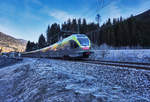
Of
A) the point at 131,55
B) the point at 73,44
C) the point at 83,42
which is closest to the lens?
the point at 83,42

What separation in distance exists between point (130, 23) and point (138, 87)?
53630 millimetres

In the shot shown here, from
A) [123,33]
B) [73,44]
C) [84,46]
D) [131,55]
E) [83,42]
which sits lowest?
[131,55]

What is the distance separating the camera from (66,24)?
Result: 2603 inches

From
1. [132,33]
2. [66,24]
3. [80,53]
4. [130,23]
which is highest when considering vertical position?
[66,24]

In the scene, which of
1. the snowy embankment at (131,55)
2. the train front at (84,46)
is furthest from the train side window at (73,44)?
the snowy embankment at (131,55)

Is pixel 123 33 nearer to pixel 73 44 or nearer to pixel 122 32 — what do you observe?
pixel 122 32

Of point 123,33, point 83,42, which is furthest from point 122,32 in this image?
point 83,42

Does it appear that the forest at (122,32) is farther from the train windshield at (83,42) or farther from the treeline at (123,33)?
the train windshield at (83,42)

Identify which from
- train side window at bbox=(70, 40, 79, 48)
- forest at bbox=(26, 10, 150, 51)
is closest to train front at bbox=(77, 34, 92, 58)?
train side window at bbox=(70, 40, 79, 48)

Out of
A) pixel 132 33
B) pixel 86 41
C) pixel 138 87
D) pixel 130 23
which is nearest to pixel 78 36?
pixel 86 41

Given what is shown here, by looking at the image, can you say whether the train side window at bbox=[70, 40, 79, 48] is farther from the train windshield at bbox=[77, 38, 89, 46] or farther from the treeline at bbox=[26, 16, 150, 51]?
the treeline at bbox=[26, 16, 150, 51]

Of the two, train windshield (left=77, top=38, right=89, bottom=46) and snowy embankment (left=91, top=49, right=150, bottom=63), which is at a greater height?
train windshield (left=77, top=38, right=89, bottom=46)

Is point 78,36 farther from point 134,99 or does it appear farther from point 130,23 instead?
point 130,23

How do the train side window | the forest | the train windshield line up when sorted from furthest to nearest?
1. the forest
2. the train side window
3. the train windshield
